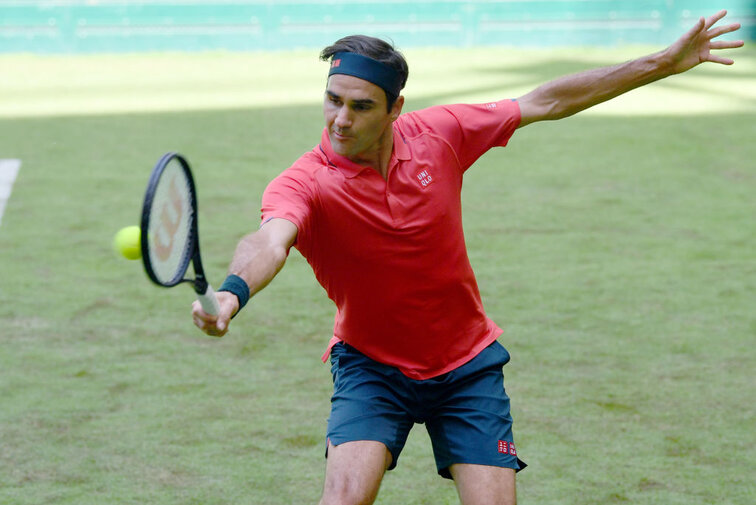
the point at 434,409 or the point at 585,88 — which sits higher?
the point at 585,88

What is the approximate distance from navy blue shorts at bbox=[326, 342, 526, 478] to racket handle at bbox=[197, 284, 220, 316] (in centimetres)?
88

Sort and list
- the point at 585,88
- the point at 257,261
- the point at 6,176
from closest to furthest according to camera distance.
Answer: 1. the point at 257,261
2. the point at 585,88
3. the point at 6,176

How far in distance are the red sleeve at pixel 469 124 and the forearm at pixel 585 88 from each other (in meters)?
0.12

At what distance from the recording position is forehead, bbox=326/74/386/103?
12.8 ft

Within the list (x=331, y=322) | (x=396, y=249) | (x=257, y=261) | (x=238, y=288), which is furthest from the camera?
(x=331, y=322)

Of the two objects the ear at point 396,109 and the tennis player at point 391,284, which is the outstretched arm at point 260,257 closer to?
the tennis player at point 391,284

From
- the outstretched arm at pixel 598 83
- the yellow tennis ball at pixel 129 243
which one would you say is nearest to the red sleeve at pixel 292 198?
the yellow tennis ball at pixel 129 243

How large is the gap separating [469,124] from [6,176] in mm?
8929

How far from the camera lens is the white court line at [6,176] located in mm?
11039

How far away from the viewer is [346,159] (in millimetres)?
4031

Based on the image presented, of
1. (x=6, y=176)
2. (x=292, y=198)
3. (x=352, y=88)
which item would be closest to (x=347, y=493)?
(x=292, y=198)

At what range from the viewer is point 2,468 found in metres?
5.37

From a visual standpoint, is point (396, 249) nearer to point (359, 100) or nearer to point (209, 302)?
point (359, 100)

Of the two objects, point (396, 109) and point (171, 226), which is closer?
point (171, 226)
